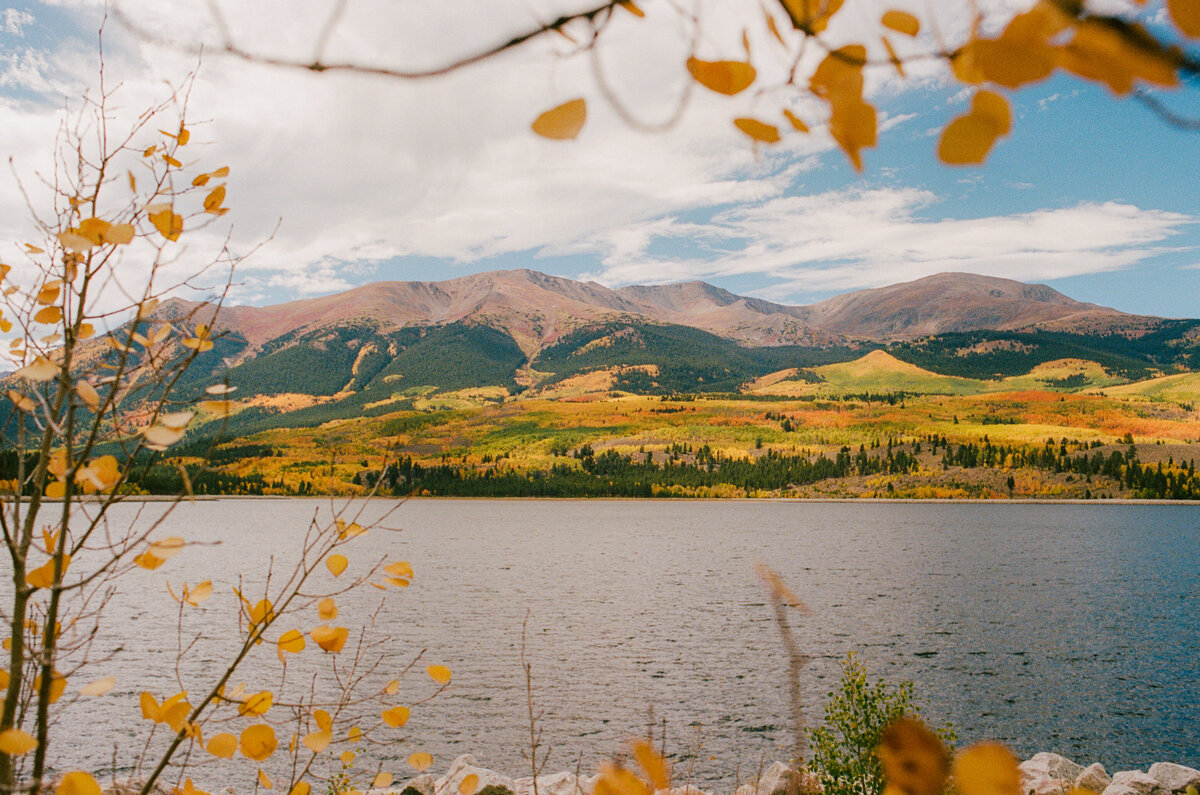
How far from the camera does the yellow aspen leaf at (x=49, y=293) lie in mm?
2227

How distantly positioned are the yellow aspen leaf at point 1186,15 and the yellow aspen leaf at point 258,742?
107 inches

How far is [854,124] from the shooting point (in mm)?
629

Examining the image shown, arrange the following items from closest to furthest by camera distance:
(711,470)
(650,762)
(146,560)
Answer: (650,762) → (146,560) → (711,470)

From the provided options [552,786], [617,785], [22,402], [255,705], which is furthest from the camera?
[552,786]

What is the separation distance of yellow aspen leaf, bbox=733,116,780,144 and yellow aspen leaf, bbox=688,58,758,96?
0.14 feet

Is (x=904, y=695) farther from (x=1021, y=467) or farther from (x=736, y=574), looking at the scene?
(x=1021, y=467)

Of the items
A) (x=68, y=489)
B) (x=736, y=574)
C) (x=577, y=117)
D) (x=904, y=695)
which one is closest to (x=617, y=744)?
(x=904, y=695)

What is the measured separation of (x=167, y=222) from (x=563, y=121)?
5.60ft

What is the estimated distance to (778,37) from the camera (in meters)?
0.83

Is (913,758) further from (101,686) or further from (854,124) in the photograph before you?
(101,686)

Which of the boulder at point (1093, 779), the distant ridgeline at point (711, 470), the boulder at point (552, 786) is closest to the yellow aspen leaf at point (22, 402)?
the boulder at point (552, 786)

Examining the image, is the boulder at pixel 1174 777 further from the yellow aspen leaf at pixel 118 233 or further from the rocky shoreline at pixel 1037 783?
the yellow aspen leaf at pixel 118 233

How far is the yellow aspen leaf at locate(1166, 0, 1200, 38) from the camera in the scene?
496 millimetres

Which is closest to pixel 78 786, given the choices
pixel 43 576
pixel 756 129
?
pixel 43 576
